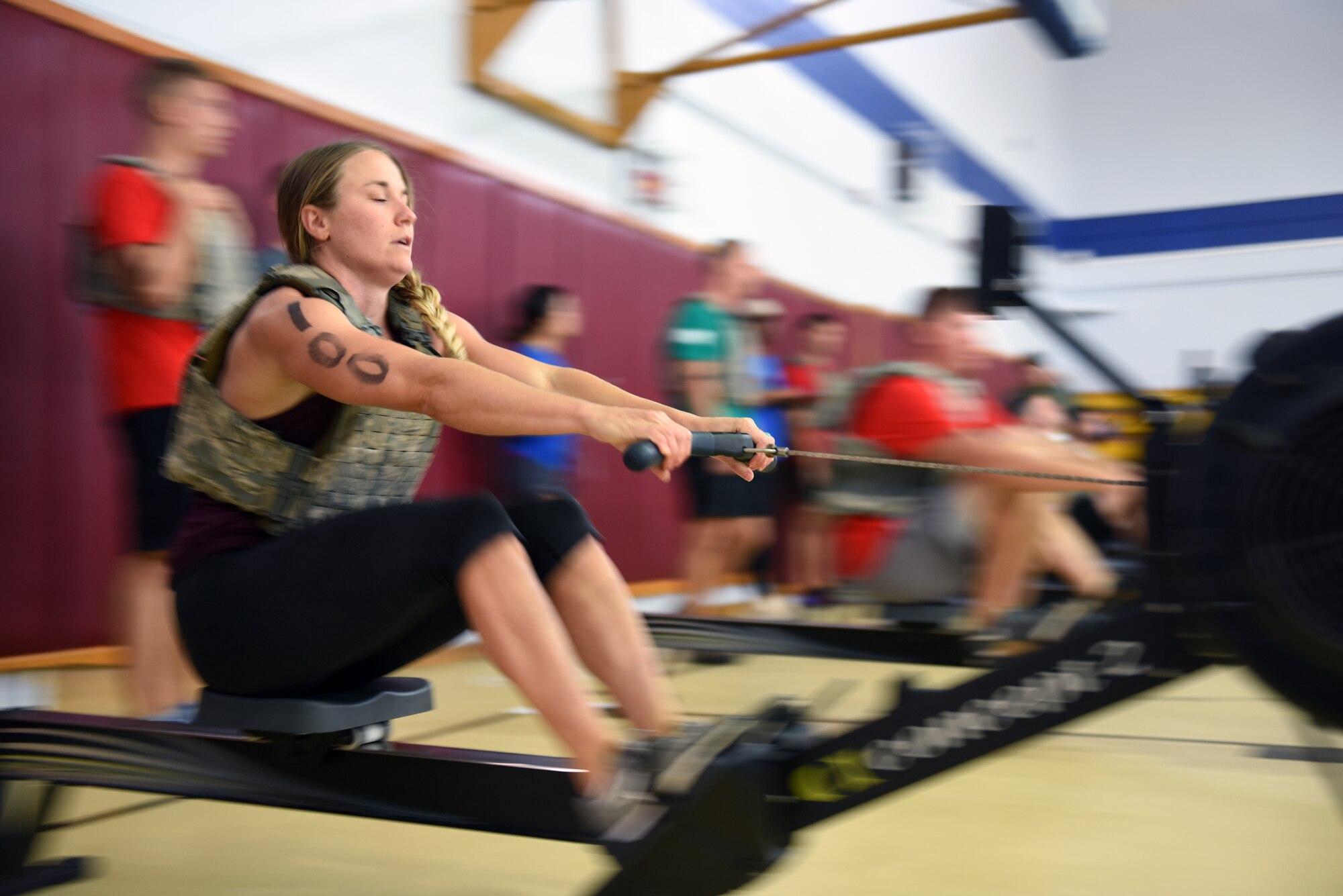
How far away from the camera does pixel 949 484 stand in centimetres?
290

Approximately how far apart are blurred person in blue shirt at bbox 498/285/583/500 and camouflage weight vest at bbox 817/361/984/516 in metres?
0.86

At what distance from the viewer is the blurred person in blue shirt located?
11.3 feet

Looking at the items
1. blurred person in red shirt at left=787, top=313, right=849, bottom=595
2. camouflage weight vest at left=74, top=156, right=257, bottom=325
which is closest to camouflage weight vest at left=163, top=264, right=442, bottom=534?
camouflage weight vest at left=74, top=156, right=257, bottom=325

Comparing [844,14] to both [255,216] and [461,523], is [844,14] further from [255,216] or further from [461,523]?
[461,523]

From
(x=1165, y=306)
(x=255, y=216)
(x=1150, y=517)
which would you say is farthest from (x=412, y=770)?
(x=1165, y=306)

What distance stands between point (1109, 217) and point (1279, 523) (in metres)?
14.1

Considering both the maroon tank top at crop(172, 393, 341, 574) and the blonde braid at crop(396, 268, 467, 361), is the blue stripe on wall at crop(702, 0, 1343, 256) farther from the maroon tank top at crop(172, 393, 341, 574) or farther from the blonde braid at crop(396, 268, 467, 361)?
the maroon tank top at crop(172, 393, 341, 574)

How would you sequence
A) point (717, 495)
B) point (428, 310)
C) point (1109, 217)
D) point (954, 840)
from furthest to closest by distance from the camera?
point (1109, 217) < point (717, 495) < point (954, 840) < point (428, 310)

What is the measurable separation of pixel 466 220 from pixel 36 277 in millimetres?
1668

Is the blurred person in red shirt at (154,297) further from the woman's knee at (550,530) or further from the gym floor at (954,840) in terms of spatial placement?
the woman's knee at (550,530)

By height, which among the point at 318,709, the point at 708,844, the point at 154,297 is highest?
the point at 154,297

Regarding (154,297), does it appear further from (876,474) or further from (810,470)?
(810,470)

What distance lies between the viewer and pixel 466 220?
4215 mm

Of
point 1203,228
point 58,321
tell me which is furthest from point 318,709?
point 1203,228
